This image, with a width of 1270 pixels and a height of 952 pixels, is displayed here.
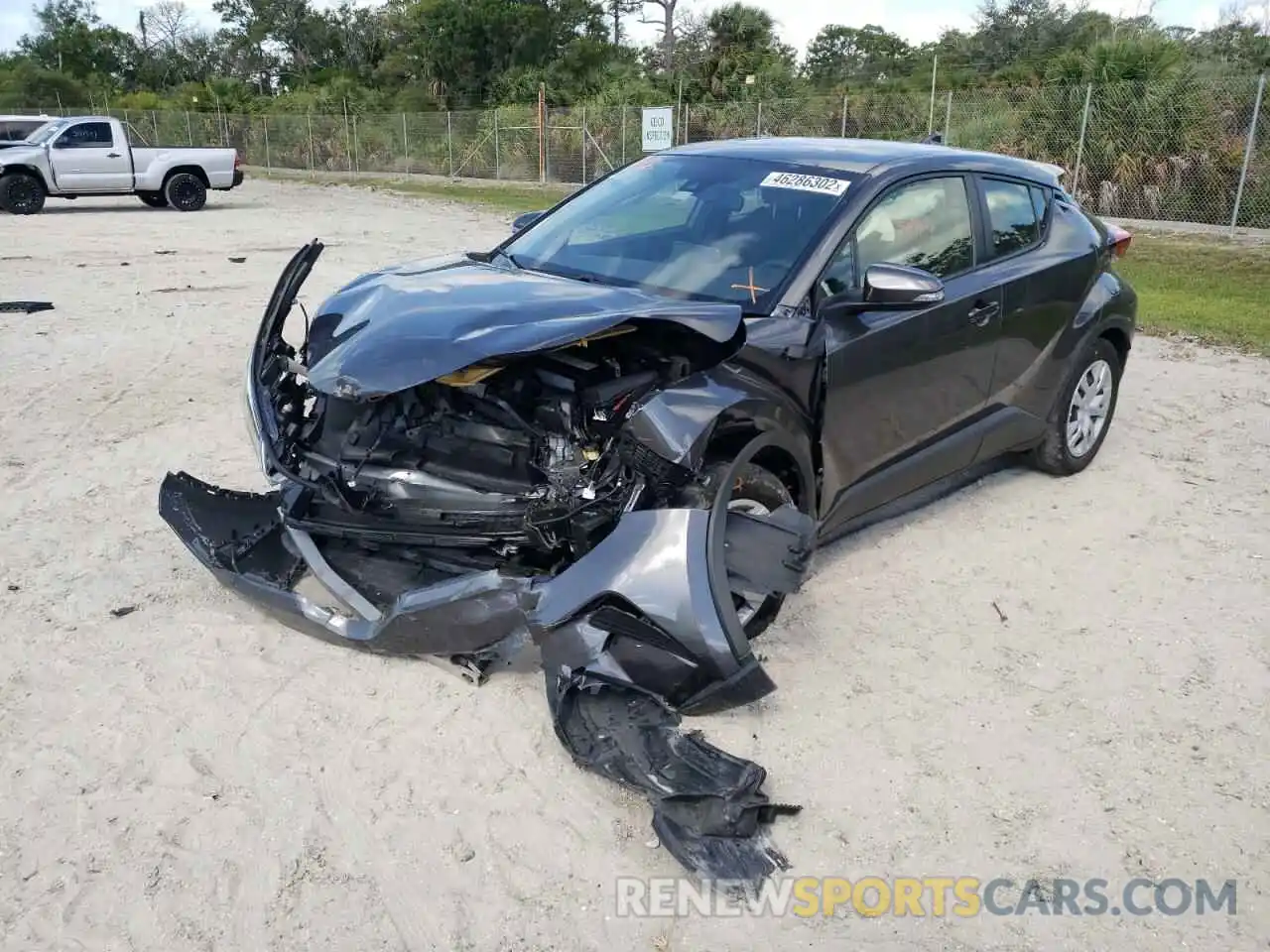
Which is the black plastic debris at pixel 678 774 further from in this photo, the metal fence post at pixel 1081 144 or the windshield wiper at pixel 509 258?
the metal fence post at pixel 1081 144

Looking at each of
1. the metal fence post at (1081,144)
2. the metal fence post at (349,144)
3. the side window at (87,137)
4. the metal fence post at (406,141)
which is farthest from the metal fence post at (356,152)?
the metal fence post at (1081,144)

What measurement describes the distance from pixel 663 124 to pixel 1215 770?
2163 centimetres

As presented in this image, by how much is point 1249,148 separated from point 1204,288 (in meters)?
5.46

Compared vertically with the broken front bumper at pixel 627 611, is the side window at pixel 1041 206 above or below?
above

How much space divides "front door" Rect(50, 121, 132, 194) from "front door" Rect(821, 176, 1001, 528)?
20.1m

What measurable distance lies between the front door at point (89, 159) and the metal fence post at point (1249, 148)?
19.8 m

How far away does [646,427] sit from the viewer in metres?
3.26

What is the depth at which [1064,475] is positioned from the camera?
5730mm

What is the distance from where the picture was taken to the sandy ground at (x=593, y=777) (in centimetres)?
261

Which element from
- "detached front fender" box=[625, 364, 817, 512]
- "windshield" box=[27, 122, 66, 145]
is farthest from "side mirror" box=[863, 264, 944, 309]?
"windshield" box=[27, 122, 66, 145]

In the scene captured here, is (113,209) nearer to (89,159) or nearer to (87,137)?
(89,159)

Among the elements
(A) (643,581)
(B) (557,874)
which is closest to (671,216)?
(A) (643,581)

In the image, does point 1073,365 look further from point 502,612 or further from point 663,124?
point 663,124

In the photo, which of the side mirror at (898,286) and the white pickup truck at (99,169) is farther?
the white pickup truck at (99,169)
